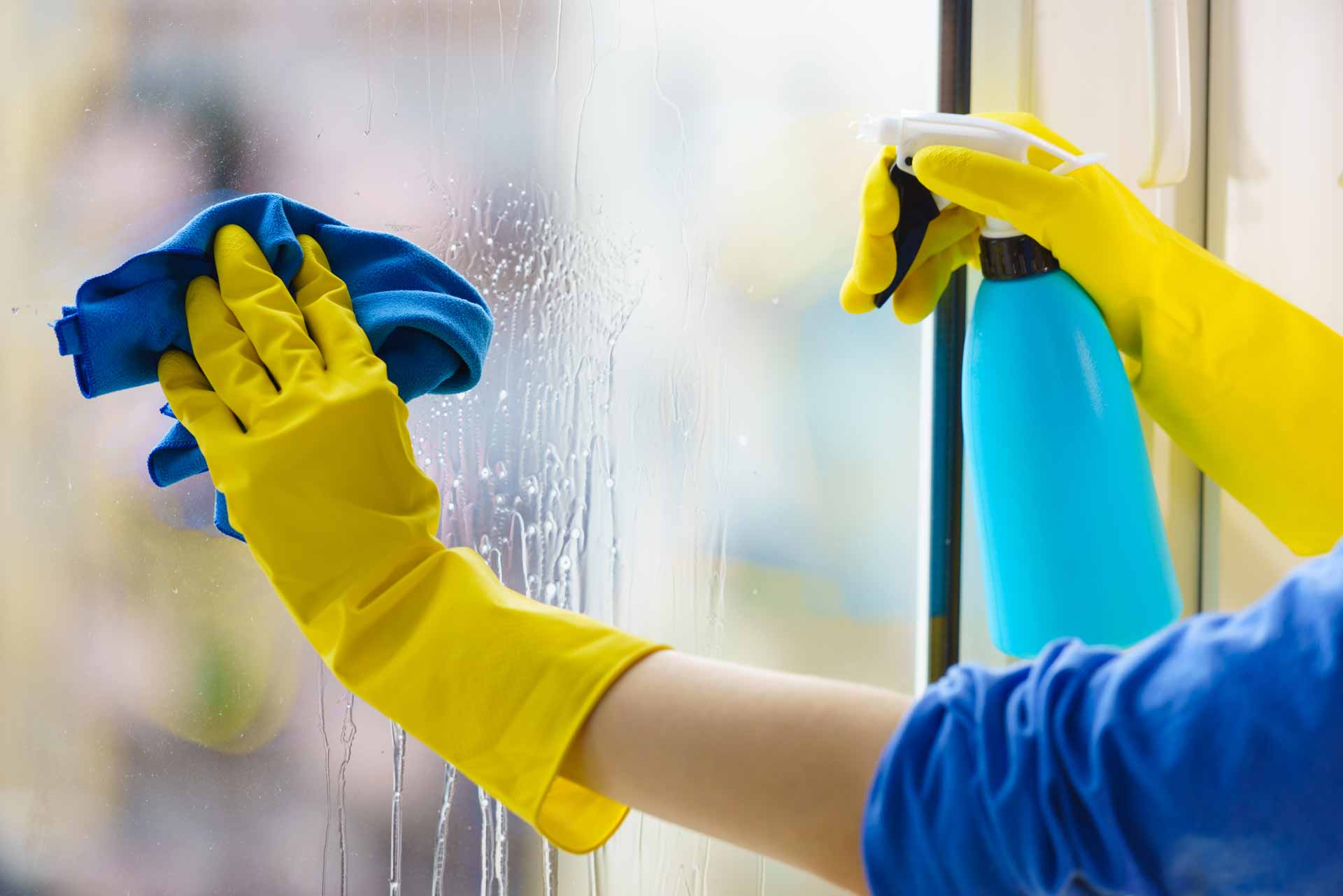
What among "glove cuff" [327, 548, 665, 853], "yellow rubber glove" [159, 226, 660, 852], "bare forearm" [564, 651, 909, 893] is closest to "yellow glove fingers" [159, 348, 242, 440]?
"yellow rubber glove" [159, 226, 660, 852]

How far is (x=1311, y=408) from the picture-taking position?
0.63 meters

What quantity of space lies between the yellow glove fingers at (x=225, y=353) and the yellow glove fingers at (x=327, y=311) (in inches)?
A: 1.2

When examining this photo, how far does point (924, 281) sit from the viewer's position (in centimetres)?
73

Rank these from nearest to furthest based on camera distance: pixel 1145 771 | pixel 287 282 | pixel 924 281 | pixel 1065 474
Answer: pixel 1145 771
pixel 287 282
pixel 1065 474
pixel 924 281

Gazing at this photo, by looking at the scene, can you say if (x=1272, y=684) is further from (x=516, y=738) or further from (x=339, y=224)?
(x=339, y=224)

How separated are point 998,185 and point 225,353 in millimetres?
456

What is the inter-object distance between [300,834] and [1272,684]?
66cm

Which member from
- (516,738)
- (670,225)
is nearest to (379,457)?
(516,738)

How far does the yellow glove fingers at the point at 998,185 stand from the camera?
0.62 meters

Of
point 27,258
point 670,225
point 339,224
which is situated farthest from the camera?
point 670,225

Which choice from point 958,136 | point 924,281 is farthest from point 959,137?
point 924,281

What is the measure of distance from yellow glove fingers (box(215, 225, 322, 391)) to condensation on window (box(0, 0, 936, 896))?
0.73 ft

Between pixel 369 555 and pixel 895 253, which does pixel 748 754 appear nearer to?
pixel 369 555

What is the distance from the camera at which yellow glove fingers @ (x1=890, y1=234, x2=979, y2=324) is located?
0.73 m
